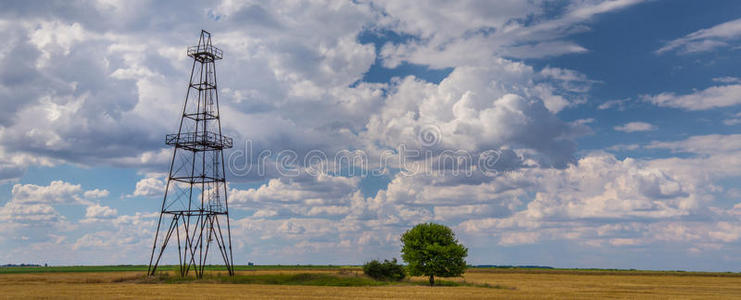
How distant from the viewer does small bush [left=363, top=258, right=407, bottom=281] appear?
77312mm

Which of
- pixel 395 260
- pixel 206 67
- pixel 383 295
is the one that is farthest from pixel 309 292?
pixel 206 67

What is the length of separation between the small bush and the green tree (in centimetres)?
312

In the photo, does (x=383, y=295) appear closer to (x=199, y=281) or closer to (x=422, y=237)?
(x=422, y=237)

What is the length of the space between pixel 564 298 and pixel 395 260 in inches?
1222

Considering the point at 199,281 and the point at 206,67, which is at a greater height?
the point at 206,67

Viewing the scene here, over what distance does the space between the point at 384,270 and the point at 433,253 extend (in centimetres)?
809

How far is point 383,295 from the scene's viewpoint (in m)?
51.3

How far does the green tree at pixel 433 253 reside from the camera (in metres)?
72.4

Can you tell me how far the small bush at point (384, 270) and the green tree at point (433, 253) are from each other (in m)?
3.12

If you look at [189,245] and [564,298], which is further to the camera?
[189,245]

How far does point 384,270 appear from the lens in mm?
77312

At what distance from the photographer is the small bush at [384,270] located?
7731 cm

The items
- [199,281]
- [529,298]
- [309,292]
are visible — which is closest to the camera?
[529,298]

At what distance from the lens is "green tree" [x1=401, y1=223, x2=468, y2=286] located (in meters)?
72.4
